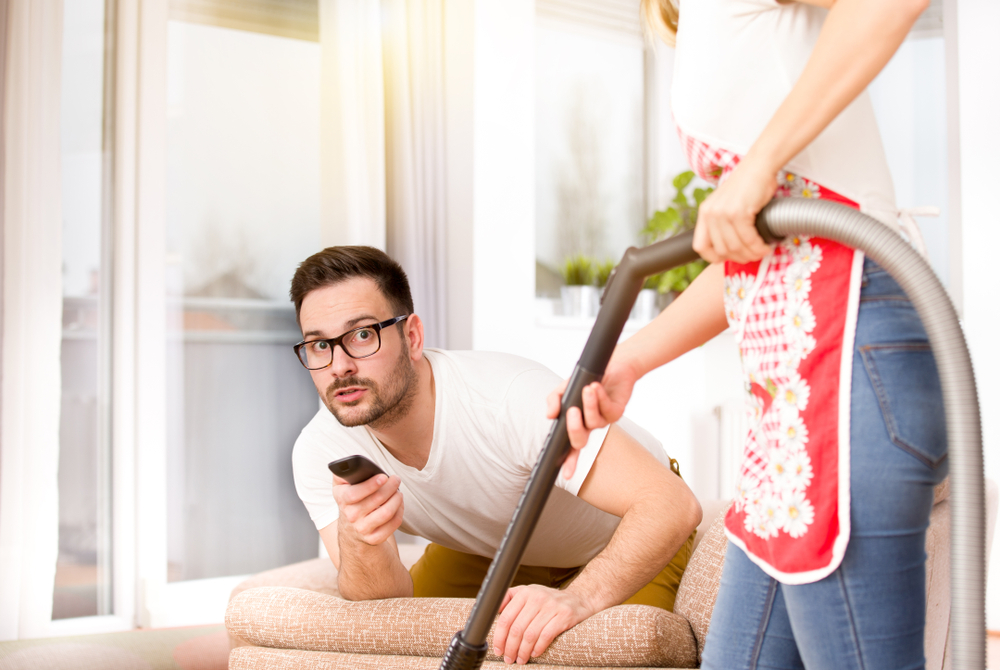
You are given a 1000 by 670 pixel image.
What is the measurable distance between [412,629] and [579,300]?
8.44 feet

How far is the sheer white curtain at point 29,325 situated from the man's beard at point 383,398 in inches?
60.8

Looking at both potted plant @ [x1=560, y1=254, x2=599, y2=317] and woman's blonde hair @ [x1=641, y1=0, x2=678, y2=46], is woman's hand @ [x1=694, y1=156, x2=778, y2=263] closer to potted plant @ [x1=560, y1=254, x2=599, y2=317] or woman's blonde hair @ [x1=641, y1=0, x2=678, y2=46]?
woman's blonde hair @ [x1=641, y1=0, x2=678, y2=46]

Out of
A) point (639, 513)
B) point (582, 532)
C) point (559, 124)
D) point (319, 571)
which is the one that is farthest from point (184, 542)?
point (559, 124)

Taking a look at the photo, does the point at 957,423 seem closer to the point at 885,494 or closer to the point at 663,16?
the point at 885,494

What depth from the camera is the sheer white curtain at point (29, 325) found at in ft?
8.46

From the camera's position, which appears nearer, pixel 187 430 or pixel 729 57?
pixel 729 57

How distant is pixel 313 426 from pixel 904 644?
4.37 feet

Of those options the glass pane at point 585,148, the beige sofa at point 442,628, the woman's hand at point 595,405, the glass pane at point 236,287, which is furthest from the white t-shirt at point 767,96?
the glass pane at point 585,148

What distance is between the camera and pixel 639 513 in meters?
1.35

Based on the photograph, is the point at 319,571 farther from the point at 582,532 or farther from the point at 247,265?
the point at 247,265

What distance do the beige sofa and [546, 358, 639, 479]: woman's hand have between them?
40 cm

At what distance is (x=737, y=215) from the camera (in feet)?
2.15

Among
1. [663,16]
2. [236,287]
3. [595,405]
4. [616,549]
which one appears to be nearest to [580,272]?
[236,287]

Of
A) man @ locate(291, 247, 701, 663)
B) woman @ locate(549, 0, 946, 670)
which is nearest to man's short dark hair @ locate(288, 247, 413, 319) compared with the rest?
man @ locate(291, 247, 701, 663)
